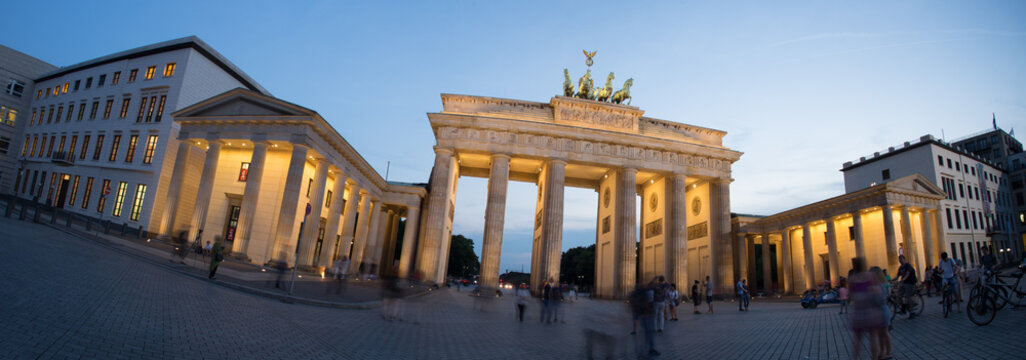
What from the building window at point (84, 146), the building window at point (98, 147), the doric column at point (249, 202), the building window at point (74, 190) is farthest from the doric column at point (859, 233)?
the building window at point (84, 146)

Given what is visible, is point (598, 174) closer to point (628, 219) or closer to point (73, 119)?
point (628, 219)

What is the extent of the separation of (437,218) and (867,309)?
29064 millimetres

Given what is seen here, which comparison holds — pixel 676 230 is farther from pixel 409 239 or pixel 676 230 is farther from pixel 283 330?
pixel 283 330

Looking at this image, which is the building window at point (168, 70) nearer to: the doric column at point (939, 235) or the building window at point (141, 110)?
the building window at point (141, 110)

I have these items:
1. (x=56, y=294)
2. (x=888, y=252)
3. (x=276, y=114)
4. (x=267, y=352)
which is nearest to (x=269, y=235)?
(x=276, y=114)

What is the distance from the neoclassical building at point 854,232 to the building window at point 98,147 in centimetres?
5528

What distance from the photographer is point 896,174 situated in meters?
52.5

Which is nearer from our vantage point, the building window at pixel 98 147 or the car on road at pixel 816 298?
the car on road at pixel 816 298

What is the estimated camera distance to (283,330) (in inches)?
354

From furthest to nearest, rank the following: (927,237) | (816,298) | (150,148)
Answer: (927,237)
(150,148)
(816,298)

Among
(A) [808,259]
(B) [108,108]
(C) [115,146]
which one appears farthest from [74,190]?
(A) [808,259]

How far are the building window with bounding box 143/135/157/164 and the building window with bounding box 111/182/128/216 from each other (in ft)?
8.30

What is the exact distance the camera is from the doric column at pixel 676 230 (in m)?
36.2

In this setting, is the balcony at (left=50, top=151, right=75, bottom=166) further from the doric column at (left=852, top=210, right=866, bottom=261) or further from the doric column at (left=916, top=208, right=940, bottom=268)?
the doric column at (left=916, top=208, right=940, bottom=268)
